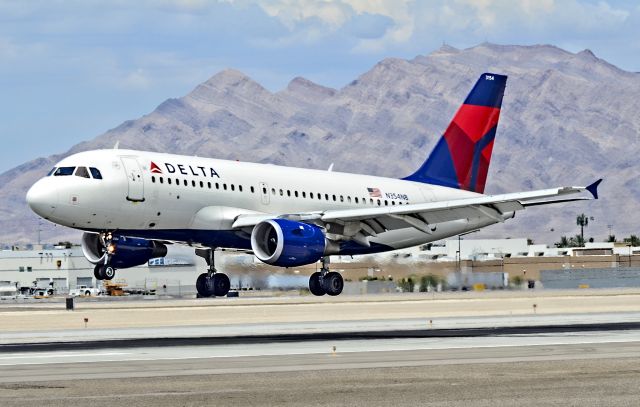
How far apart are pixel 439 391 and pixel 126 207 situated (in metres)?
32.8

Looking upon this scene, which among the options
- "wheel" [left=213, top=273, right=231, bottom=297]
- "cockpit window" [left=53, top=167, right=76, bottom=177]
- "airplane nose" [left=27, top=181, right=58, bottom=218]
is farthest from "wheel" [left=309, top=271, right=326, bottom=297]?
"airplane nose" [left=27, top=181, right=58, bottom=218]

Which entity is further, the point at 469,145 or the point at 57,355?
the point at 469,145

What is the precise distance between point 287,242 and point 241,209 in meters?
4.10

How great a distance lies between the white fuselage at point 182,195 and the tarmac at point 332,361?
13.7 ft

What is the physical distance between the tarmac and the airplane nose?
476cm

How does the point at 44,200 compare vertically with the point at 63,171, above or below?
below

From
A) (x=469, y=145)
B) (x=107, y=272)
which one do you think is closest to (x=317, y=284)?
(x=107, y=272)

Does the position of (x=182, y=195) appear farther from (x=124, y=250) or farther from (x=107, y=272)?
(x=124, y=250)

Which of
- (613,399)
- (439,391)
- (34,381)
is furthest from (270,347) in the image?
(613,399)

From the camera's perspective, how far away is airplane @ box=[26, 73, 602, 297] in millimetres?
55312

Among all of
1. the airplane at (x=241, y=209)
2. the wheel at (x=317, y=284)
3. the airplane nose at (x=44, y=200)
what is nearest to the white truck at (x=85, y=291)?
the airplane at (x=241, y=209)

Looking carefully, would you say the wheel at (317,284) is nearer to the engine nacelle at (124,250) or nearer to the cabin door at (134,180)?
the engine nacelle at (124,250)

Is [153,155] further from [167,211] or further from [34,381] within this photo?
[34,381]

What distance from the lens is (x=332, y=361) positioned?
3111cm
